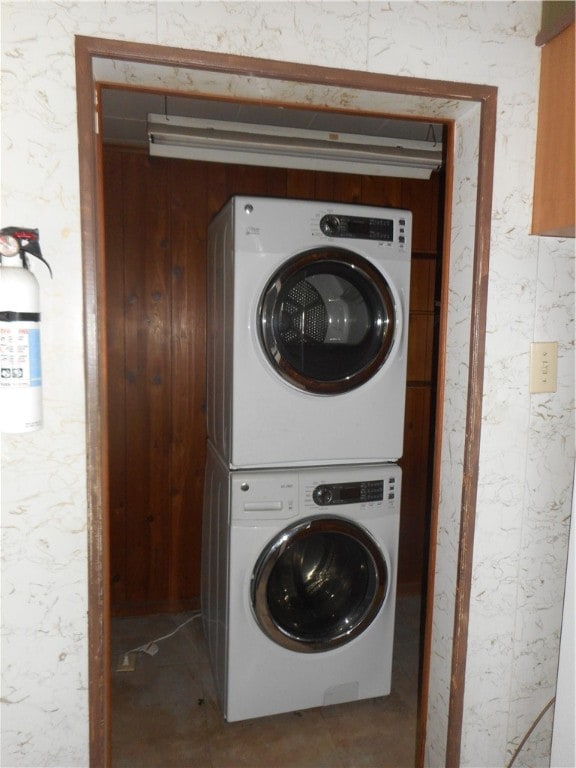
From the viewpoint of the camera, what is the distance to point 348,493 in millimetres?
1901

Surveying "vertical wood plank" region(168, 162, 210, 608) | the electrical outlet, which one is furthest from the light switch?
the electrical outlet

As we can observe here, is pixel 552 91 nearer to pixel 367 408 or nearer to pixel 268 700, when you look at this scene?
pixel 367 408

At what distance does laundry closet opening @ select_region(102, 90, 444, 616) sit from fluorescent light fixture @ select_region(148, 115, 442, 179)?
0.37 m

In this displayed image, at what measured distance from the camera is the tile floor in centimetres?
189

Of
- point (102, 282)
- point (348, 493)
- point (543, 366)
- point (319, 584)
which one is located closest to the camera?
point (102, 282)

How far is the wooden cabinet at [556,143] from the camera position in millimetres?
1266

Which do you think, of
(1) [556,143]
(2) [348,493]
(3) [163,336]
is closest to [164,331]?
(3) [163,336]

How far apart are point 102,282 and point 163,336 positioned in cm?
139

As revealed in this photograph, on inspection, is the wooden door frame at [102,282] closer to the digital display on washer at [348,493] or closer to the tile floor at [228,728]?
the digital display on washer at [348,493]

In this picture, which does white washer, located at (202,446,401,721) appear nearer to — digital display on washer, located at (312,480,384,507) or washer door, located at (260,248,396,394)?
digital display on washer, located at (312,480,384,507)

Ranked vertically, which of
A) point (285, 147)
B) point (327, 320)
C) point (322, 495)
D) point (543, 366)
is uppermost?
point (285, 147)

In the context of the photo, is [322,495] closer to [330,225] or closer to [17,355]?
[330,225]

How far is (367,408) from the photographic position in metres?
1.90

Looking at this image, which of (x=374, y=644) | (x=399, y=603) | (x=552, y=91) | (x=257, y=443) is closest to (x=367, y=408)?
(x=257, y=443)
